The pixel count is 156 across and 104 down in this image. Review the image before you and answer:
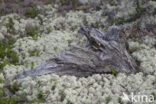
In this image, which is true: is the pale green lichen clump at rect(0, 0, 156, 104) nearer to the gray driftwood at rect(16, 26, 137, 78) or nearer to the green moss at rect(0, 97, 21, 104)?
the green moss at rect(0, 97, 21, 104)

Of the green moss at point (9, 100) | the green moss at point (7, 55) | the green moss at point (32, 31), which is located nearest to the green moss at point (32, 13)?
the green moss at point (32, 31)

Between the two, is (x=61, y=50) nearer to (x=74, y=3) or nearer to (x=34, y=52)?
(x=34, y=52)

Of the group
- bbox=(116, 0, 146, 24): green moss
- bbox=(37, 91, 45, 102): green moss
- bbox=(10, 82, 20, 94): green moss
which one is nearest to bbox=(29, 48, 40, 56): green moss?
bbox=(10, 82, 20, 94): green moss

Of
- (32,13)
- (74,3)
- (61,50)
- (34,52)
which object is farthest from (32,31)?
(74,3)

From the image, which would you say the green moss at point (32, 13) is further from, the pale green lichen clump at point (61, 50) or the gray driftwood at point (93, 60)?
Answer: the gray driftwood at point (93, 60)

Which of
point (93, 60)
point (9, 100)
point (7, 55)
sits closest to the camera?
point (9, 100)

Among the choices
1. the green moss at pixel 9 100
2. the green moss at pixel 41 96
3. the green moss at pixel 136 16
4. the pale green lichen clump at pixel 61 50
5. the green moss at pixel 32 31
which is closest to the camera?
the green moss at pixel 9 100

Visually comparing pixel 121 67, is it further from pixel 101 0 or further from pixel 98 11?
pixel 101 0
